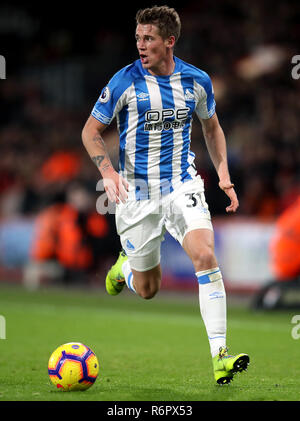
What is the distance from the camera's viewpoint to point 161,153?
19.2 feet

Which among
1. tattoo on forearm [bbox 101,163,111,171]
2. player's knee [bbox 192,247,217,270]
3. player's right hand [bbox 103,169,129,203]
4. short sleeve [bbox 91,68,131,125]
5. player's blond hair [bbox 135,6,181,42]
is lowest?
player's knee [bbox 192,247,217,270]

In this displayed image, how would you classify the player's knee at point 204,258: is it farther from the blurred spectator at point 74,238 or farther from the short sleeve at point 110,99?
the blurred spectator at point 74,238

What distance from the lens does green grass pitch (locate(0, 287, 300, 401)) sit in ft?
16.9

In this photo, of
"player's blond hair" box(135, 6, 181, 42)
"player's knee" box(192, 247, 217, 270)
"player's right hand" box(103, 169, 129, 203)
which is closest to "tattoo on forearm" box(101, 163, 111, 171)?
"player's right hand" box(103, 169, 129, 203)

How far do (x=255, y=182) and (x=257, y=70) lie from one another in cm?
263

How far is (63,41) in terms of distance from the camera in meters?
24.4

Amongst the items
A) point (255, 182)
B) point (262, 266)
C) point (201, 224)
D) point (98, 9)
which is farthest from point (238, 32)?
point (201, 224)

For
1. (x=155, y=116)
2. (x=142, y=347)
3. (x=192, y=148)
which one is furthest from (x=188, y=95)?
(x=192, y=148)

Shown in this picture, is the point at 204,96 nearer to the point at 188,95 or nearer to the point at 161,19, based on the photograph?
the point at 188,95

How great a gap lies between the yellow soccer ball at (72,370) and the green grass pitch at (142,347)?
0.07 m

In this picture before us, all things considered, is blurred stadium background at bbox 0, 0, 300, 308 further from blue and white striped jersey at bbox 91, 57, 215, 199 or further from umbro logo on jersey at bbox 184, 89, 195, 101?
umbro logo on jersey at bbox 184, 89, 195, 101

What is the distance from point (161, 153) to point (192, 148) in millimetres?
10754

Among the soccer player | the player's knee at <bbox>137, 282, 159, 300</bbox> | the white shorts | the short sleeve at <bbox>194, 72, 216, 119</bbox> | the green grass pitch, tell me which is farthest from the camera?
the player's knee at <bbox>137, 282, 159, 300</bbox>

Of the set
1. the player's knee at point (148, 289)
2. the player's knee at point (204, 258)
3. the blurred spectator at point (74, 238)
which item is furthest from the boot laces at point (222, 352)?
the blurred spectator at point (74, 238)
